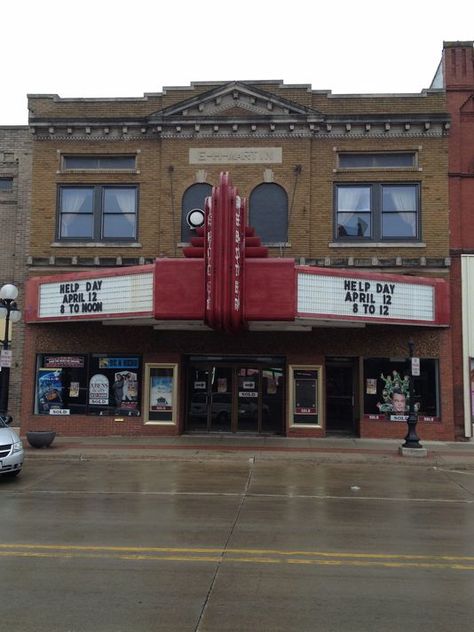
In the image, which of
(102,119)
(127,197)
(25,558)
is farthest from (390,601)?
(102,119)

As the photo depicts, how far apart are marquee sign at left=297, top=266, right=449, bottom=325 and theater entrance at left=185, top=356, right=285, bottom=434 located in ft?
11.5

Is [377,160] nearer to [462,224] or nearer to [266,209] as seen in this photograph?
[462,224]

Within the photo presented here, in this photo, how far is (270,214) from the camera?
19.0m

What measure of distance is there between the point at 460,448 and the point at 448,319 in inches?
151

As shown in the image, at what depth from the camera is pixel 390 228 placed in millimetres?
18859

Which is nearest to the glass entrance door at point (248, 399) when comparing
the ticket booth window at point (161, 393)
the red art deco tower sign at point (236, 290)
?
the ticket booth window at point (161, 393)

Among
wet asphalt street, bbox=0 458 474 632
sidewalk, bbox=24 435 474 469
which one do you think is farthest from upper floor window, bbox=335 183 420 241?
wet asphalt street, bbox=0 458 474 632

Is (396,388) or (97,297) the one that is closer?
(97,297)

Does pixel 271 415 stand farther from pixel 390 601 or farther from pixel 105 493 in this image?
pixel 390 601

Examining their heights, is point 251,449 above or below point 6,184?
below

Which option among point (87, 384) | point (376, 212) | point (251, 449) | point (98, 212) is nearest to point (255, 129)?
point (376, 212)

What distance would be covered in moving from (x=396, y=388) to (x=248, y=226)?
22.7ft

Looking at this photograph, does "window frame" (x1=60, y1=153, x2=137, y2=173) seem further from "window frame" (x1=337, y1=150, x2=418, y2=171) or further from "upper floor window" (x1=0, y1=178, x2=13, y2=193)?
"window frame" (x1=337, y1=150, x2=418, y2=171)

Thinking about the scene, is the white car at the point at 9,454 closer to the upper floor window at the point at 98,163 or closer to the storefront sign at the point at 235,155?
the upper floor window at the point at 98,163
